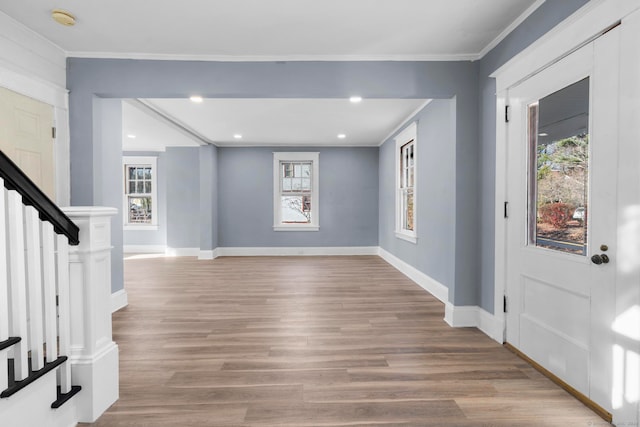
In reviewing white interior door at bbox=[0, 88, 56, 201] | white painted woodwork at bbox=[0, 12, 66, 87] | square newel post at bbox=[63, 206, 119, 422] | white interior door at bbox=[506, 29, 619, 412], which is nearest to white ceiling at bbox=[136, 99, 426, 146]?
white painted woodwork at bbox=[0, 12, 66, 87]

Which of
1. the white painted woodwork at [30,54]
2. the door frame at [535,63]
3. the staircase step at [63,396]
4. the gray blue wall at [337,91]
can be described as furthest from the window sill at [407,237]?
the white painted woodwork at [30,54]

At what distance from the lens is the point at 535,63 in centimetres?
229

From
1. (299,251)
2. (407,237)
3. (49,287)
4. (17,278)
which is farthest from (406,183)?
(17,278)

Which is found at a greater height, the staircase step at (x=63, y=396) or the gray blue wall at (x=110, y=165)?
the gray blue wall at (x=110, y=165)

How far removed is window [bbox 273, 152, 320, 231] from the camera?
24.5 feet

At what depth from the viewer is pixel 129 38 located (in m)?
2.77

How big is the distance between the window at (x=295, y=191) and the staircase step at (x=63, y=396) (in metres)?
5.80

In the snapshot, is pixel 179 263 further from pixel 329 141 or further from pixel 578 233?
pixel 578 233

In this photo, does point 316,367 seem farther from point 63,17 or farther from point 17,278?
Answer: point 63,17

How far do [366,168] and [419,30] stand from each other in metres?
4.90

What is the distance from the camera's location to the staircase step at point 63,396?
158 cm

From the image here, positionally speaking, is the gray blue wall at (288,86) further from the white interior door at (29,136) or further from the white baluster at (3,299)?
the white baluster at (3,299)

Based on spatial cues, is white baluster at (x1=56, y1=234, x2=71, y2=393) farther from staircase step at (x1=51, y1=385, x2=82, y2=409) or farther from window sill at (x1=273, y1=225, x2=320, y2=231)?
window sill at (x1=273, y1=225, x2=320, y2=231)

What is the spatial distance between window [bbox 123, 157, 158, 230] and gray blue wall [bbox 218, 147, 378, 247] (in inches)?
70.8
